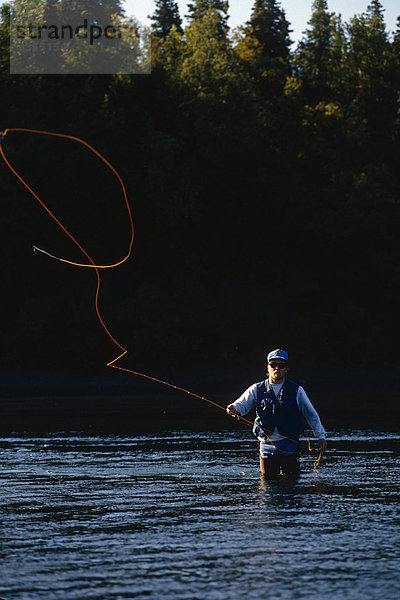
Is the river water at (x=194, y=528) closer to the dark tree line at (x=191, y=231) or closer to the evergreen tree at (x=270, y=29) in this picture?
the dark tree line at (x=191, y=231)

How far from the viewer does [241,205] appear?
5050 cm

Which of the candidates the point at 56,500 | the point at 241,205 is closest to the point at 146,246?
the point at 241,205

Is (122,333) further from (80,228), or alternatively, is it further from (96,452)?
(96,452)

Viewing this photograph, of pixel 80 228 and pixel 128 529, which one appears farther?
pixel 80 228

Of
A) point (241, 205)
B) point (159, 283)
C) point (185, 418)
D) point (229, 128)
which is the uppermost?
point (229, 128)

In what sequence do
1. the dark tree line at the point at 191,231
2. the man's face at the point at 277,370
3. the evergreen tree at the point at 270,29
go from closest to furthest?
1. the man's face at the point at 277,370
2. the dark tree line at the point at 191,231
3. the evergreen tree at the point at 270,29

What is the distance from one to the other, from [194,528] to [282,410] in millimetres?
2439

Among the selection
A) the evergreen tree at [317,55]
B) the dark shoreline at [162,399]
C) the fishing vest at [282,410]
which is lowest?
the dark shoreline at [162,399]

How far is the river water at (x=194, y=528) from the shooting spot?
6355mm

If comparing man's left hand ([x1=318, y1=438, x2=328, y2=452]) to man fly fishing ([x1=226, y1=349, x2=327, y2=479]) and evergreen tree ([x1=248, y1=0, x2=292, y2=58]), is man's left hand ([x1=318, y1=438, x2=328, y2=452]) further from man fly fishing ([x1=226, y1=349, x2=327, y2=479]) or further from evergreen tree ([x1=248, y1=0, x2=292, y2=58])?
evergreen tree ([x1=248, y1=0, x2=292, y2=58])

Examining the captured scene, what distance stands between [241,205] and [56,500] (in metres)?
40.9

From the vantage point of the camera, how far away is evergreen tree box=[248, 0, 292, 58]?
86000 millimetres

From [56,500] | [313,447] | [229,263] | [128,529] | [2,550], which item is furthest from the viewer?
[229,263]

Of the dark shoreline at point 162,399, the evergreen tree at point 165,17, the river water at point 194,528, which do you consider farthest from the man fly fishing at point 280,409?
the evergreen tree at point 165,17
